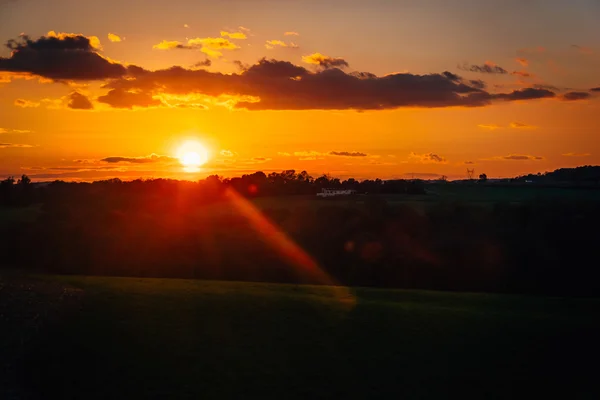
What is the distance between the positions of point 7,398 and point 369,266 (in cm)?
4320

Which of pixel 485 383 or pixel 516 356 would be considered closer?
pixel 485 383

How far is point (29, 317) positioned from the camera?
21.6m

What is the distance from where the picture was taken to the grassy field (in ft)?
58.8

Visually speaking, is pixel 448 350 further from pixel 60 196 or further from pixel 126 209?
pixel 60 196

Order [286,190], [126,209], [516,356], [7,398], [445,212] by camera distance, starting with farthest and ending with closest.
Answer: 1. [286,190]
2. [126,209]
3. [445,212]
4. [516,356]
5. [7,398]

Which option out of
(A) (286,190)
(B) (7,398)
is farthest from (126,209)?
(B) (7,398)

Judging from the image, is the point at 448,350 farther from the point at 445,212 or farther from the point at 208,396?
the point at 445,212

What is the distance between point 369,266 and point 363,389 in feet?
128

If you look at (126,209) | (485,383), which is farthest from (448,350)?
(126,209)

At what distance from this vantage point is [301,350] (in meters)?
20.4

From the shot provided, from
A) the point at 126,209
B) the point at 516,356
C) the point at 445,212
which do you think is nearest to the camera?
the point at 516,356

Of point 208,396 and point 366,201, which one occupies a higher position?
point 366,201

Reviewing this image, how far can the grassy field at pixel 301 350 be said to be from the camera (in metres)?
17.9

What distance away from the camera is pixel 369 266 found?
56.7 metres
